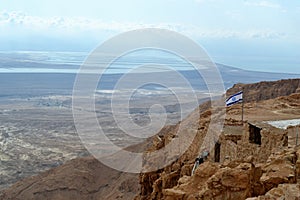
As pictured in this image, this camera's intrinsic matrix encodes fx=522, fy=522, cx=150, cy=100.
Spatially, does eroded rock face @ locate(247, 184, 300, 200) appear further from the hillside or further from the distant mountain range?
the distant mountain range

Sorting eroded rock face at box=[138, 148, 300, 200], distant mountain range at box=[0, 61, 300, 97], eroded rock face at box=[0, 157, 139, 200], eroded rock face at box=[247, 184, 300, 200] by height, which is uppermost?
eroded rock face at box=[247, 184, 300, 200]

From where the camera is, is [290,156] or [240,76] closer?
[290,156]

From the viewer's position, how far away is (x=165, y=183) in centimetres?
1522

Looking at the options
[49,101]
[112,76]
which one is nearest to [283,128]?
[49,101]

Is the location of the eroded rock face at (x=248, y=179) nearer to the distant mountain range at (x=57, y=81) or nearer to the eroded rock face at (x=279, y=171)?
the eroded rock face at (x=279, y=171)

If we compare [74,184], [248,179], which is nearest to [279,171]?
[248,179]

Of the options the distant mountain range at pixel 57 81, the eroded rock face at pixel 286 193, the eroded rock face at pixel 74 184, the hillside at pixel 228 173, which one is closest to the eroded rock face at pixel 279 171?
the hillside at pixel 228 173

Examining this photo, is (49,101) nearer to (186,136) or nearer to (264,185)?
(186,136)

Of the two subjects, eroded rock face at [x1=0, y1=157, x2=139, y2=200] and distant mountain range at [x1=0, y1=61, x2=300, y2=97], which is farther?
distant mountain range at [x1=0, y1=61, x2=300, y2=97]

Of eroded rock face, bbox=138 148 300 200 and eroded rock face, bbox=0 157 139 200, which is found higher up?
eroded rock face, bbox=138 148 300 200

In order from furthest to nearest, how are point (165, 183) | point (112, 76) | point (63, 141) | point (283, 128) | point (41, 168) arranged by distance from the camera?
point (112, 76) < point (63, 141) < point (41, 168) < point (165, 183) < point (283, 128)

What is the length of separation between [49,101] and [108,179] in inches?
3029

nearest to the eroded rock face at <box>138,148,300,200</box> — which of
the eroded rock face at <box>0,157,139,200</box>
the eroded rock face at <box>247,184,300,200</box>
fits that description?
the eroded rock face at <box>247,184,300,200</box>

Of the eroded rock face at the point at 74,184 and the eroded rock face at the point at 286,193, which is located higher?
the eroded rock face at the point at 286,193
